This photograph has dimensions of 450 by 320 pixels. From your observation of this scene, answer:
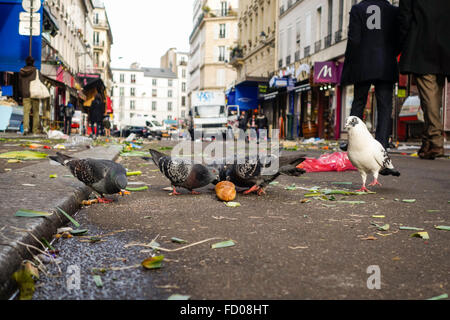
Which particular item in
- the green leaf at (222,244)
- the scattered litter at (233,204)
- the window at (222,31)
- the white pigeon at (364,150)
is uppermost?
the window at (222,31)

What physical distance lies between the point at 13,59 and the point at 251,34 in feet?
98.5

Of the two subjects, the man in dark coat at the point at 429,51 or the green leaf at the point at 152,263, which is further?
the man in dark coat at the point at 429,51

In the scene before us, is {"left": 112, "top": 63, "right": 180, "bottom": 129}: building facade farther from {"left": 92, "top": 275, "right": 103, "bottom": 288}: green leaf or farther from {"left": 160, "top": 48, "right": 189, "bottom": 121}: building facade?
{"left": 92, "top": 275, "right": 103, "bottom": 288}: green leaf

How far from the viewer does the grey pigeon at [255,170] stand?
4070mm

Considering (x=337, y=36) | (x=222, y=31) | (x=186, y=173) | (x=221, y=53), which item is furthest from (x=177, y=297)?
(x=222, y=31)

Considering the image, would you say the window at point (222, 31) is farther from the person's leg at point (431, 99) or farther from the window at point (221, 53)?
the person's leg at point (431, 99)

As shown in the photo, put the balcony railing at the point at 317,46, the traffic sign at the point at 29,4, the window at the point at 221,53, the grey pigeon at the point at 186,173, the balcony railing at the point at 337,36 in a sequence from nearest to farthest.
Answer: the grey pigeon at the point at 186,173 < the traffic sign at the point at 29,4 < the balcony railing at the point at 337,36 < the balcony railing at the point at 317,46 < the window at the point at 221,53

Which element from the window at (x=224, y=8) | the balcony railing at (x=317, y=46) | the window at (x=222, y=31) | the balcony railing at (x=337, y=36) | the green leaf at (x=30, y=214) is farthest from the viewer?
the window at (x=224, y=8)

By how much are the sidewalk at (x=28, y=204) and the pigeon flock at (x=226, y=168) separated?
0.20 metres

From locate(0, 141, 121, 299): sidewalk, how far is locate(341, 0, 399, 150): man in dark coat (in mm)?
3722

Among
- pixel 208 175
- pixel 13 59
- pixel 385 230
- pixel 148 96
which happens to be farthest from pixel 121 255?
pixel 148 96

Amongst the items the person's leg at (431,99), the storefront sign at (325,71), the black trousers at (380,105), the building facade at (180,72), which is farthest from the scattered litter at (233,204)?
the building facade at (180,72)

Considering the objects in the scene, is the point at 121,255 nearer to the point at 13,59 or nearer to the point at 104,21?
the point at 13,59

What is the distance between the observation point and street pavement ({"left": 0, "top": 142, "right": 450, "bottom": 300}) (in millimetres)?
1751
